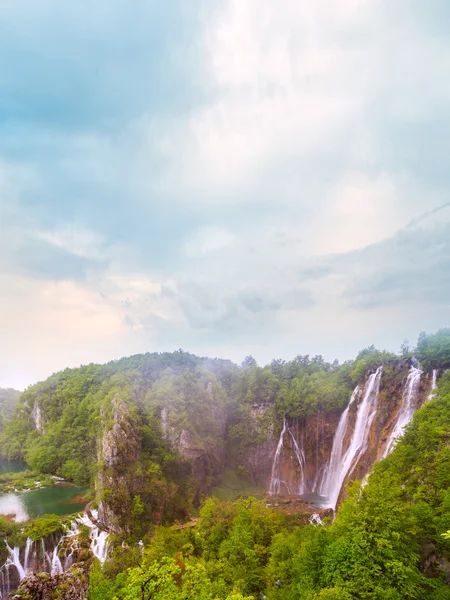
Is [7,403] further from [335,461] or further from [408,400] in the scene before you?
[408,400]

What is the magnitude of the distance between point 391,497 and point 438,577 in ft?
13.0

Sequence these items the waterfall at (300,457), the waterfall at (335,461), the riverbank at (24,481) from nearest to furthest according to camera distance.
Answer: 1. the waterfall at (335,461)
2. the riverbank at (24,481)
3. the waterfall at (300,457)

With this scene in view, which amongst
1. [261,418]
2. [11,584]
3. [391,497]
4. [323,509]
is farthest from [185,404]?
[391,497]

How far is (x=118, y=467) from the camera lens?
47344mm

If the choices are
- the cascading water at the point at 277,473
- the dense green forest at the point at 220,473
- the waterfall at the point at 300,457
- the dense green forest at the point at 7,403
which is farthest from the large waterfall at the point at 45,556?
the dense green forest at the point at 7,403

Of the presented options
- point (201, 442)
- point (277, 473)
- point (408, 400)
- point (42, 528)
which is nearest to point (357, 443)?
point (408, 400)

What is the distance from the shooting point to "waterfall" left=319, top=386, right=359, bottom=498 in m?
50.2

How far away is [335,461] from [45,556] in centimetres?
3921

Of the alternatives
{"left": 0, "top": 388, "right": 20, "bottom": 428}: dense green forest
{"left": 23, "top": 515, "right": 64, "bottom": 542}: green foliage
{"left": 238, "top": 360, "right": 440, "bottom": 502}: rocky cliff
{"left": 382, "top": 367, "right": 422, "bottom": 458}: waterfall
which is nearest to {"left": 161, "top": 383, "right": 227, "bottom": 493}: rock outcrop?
{"left": 238, "top": 360, "right": 440, "bottom": 502}: rocky cliff

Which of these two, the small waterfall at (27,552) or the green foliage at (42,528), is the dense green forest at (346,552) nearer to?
the green foliage at (42,528)

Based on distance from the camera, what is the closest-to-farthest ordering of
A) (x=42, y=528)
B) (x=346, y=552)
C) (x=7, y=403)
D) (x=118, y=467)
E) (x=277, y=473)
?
(x=346, y=552) → (x=42, y=528) → (x=118, y=467) → (x=277, y=473) → (x=7, y=403)

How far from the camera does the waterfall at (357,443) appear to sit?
45.1 m

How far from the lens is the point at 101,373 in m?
79.9

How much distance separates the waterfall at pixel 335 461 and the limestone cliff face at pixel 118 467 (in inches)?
1105
